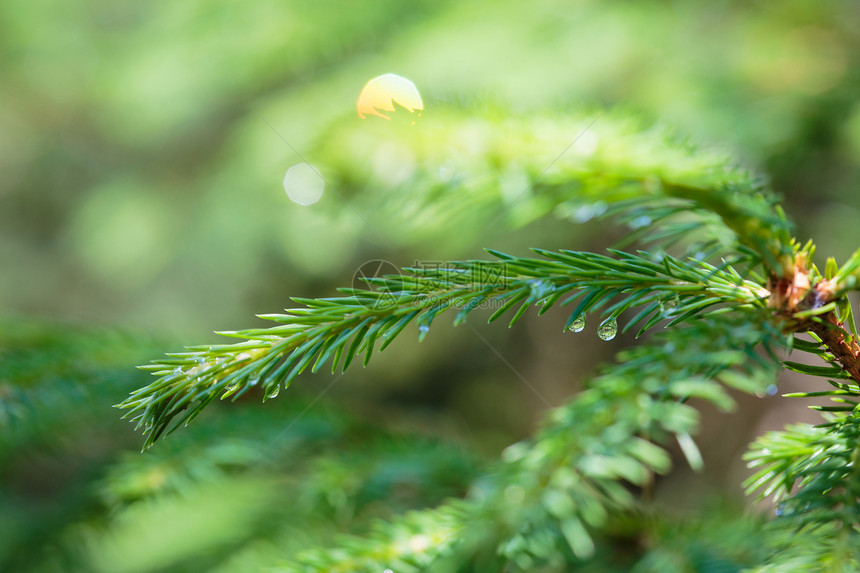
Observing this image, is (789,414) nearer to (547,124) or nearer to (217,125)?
(547,124)

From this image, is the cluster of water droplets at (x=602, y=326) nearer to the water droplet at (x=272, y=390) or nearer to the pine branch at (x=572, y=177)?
the pine branch at (x=572, y=177)

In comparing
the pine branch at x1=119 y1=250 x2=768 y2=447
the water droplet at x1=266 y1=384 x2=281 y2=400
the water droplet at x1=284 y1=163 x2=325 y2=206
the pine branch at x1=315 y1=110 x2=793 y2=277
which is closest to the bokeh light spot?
the pine branch at x1=315 y1=110 x2=793 y2=277

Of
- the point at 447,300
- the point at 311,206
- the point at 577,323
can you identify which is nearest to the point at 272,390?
the point at 447,300

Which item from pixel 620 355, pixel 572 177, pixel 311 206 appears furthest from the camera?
pixel 311 206

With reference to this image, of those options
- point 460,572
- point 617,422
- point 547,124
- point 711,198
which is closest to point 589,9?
point 547,124

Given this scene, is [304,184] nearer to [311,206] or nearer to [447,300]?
[311,206]

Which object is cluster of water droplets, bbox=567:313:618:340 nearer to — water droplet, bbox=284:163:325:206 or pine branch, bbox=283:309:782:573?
pine branch, bbox=283:309:782:573

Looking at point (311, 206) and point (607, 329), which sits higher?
point (311, 206)
